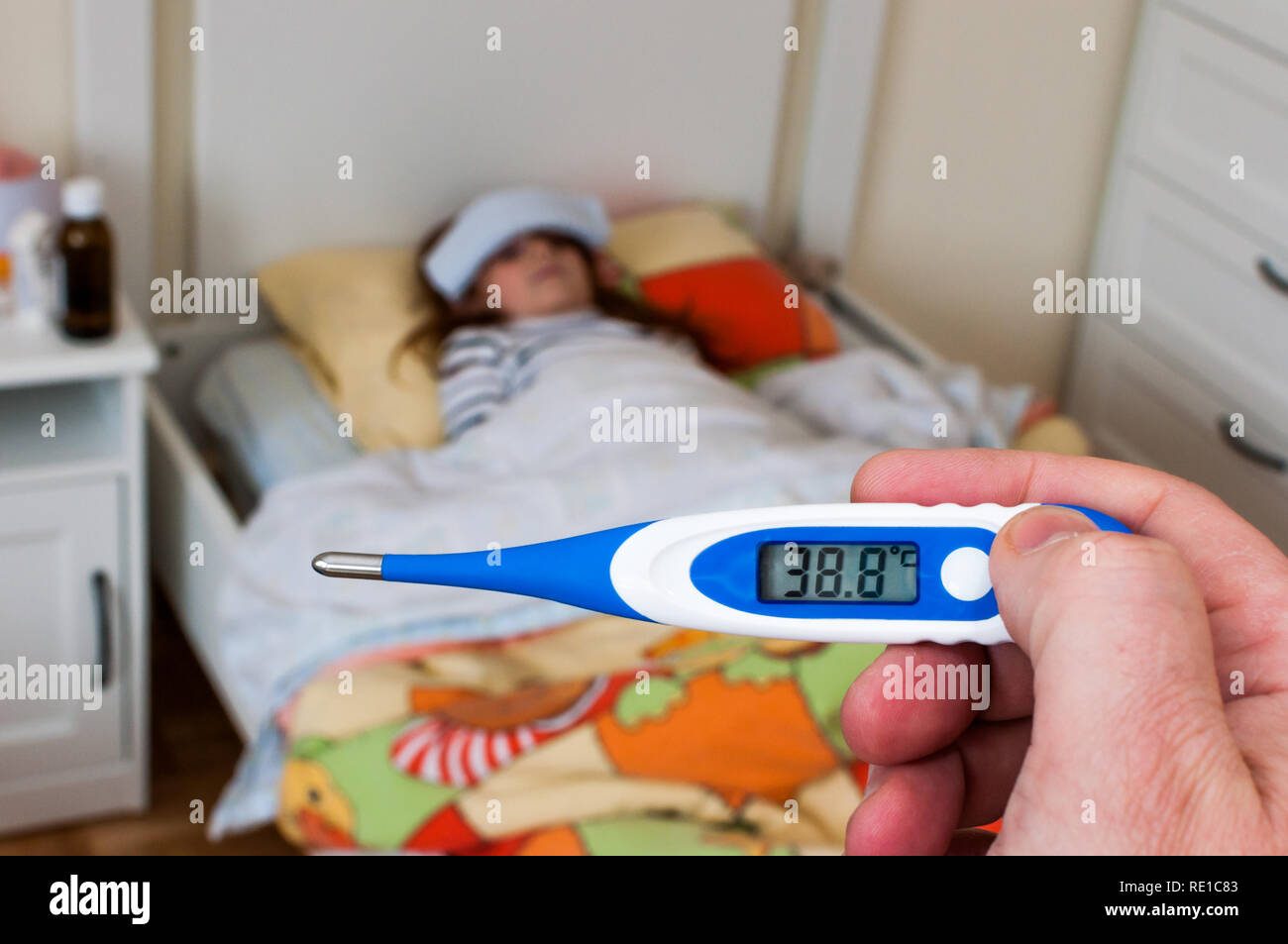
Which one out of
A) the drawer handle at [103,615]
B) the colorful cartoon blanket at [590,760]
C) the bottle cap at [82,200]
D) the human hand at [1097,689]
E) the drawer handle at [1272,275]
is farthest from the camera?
the drawer handle at [1272,275]

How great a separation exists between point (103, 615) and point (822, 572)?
1.19m

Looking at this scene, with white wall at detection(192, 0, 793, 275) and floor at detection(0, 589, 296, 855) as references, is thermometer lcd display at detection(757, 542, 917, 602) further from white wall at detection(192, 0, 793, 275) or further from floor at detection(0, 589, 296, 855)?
white wall at detection(192, 0, 793, 275)

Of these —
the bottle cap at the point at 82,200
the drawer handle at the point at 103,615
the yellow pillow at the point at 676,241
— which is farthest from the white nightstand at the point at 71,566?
the yellow pillow at the point at 676,241

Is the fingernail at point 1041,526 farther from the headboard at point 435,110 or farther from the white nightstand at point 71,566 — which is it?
the headboard at point 435,110

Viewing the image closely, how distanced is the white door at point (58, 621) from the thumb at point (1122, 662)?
1229 mm

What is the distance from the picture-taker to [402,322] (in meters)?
1.66

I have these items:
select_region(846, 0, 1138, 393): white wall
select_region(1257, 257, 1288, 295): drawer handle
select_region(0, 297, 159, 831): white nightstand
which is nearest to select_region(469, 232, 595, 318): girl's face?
select_region(0, 297, 159, 831): white nightstand

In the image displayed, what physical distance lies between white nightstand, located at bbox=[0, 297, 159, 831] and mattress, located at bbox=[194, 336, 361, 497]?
150 millimetres

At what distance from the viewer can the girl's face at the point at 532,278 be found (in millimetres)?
1681

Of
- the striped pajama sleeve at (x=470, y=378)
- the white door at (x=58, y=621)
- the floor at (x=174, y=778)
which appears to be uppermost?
the striped pajama sleeve at (x=470, y=378)

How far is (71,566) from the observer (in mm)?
1474

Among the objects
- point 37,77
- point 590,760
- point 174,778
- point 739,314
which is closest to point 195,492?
point 174,778
